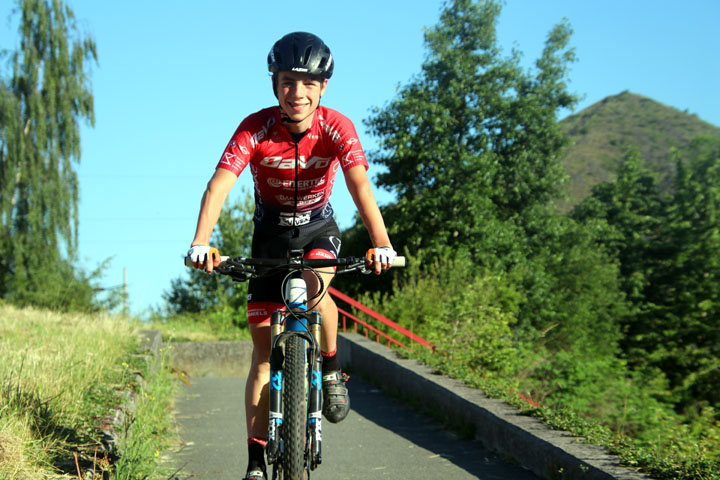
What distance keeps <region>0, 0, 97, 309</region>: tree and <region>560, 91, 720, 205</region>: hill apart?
97920 millimetres

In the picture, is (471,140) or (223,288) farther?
(471,140)

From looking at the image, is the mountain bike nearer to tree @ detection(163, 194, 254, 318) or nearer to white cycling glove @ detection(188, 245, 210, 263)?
white cycling glove @ detection(188, 245, 210, 263)

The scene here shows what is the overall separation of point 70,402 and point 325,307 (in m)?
2.40

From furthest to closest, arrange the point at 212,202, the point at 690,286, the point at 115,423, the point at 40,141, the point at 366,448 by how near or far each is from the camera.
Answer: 1. the point at 690,286
2. the point at 40,141
3. the point at 366,448
4. the point at 115,423
5. the point at 212,202

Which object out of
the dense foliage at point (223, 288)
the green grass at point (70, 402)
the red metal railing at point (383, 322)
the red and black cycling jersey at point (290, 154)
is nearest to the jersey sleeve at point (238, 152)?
the red and black cycling jersey at point (290, 154)

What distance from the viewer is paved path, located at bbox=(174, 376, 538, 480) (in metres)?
5.30

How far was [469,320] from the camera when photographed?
1114 centimetres

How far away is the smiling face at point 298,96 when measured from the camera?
4.00 metres

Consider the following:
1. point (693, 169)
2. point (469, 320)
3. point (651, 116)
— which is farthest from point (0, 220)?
point (651, 116)

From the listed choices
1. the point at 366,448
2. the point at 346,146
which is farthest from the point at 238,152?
the point at 366,448

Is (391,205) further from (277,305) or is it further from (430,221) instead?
(277,305)

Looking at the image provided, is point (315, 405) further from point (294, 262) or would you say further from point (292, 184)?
point (292, 184)

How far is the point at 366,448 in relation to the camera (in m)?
6.27

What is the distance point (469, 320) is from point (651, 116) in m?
151
